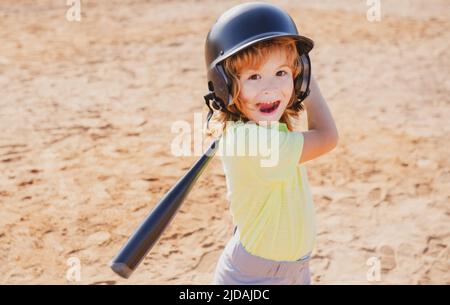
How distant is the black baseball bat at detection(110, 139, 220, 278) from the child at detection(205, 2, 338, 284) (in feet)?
0.77

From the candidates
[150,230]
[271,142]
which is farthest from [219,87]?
[150,230]

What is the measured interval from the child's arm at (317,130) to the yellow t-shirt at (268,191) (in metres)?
0.06

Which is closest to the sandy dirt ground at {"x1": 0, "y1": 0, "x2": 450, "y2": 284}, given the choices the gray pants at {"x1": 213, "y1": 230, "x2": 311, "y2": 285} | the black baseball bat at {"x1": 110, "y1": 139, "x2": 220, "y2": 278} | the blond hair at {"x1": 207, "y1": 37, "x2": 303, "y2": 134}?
the gray pants at {"x1": 213, "y1": 230, "x2": 311, "y2": 285}

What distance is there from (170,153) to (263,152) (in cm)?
332

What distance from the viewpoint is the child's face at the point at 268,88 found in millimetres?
1890

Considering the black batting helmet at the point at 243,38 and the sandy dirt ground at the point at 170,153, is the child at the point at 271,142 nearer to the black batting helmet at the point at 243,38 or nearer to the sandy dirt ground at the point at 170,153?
the black batting helmet at the point at 243,38

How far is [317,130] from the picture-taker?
2104 mm

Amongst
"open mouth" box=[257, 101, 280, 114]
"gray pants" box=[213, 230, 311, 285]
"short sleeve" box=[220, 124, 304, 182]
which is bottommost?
"gray pants" box=[213, 230, 311, 285]

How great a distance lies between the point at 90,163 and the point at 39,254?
1.27m

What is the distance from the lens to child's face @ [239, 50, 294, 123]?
6.20ft

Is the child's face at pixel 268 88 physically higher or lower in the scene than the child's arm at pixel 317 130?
higher

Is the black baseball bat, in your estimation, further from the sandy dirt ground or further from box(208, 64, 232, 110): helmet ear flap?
the sandy dirt ground

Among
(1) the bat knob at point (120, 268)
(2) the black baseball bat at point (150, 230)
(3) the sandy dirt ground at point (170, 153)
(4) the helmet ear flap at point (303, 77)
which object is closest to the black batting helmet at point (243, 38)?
(4) the helmet ear flap at point (303, 77)
